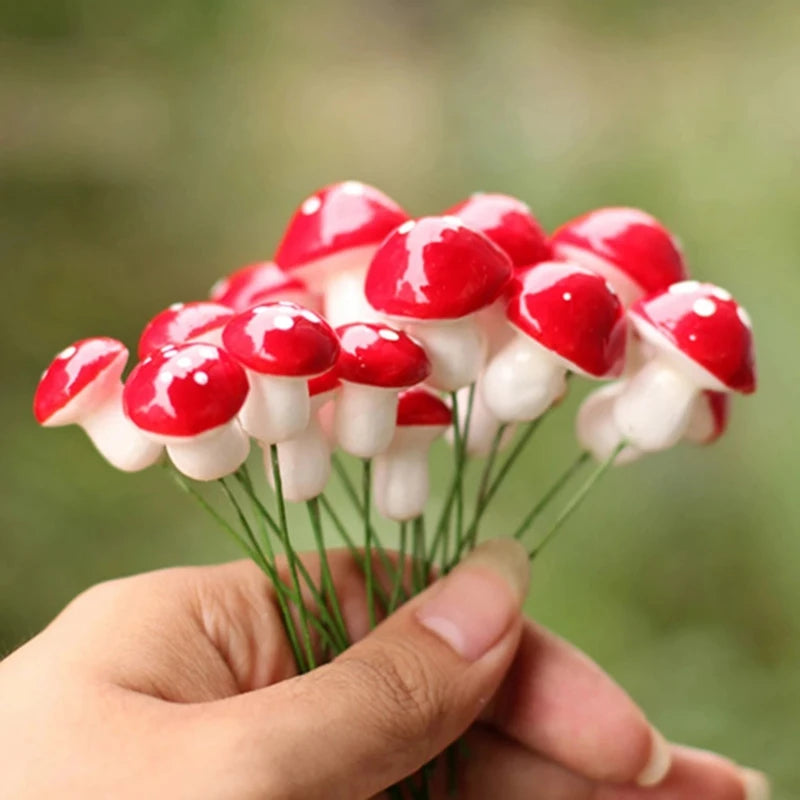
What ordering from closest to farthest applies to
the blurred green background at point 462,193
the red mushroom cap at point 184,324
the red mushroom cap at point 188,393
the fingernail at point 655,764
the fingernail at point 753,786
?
the red mushroom cap at point 188,393 < the red mushroom cap at point 184,324 < the fingernail at point 655,764 < the fingernail at point 753,786 < the blurred green background at point 462,193

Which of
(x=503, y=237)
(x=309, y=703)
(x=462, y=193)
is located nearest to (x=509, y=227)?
(x=503, y=237)

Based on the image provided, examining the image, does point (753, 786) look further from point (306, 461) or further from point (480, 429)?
point (306, 461)

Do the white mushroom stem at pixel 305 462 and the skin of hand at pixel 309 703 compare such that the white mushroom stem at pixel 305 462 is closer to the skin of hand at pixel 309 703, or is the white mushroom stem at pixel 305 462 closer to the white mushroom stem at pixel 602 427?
the skin of hand at pixel 309 703

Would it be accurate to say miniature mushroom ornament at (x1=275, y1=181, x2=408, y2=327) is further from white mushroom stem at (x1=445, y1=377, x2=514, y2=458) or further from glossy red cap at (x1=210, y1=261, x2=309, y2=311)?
white mushroom stem at (x1=445, y1=377, x2=514, y2=458)

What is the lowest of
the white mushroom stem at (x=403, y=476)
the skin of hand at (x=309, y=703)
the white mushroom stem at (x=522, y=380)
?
the skin of hand at (x=309, y=703)

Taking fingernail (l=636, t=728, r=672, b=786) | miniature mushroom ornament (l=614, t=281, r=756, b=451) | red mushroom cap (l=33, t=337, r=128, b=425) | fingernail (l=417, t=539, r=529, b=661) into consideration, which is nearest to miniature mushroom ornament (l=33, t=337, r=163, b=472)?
red mushroom cap (l=33, t=337, r=128, b=425)

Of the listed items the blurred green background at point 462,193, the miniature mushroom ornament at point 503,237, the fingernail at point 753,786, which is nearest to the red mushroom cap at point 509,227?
the miniature mushroom ornament at point 503,237
